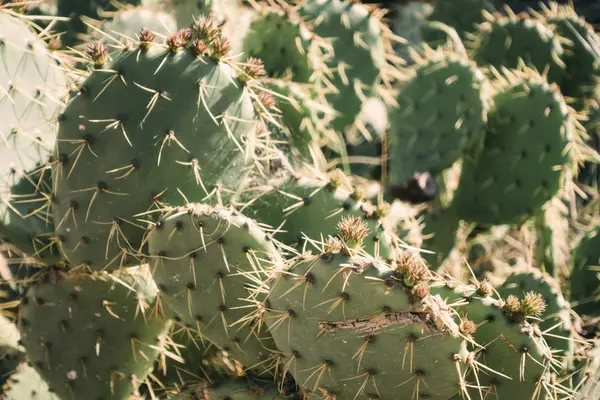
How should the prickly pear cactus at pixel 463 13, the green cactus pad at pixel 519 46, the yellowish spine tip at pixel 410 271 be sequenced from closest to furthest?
the yellowish spine tip at pixel 410 271, the green cactus pad at pixel 519 46, the prickly pear cactus at pixel 463 13

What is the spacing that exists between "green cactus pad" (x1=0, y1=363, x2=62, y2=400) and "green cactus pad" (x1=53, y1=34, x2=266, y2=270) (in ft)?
1.52

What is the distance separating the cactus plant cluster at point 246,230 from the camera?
1198 mm

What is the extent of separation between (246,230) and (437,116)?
1.29 meters

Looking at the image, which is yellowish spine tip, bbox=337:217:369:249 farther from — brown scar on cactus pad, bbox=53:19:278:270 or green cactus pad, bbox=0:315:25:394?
green cactus pad, bbox=0:315:25:394

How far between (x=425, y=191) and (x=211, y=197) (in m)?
1.07

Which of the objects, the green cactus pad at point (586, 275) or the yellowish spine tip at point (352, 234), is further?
the green cactus pad at point (586, 275)

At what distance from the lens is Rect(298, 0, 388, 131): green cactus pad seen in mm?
2369

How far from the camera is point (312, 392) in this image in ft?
4.16

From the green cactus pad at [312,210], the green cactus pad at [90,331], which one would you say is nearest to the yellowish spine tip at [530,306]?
the green cactus pad at [312,210]

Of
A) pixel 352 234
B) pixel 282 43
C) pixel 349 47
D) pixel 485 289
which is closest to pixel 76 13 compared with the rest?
pixel 282 43

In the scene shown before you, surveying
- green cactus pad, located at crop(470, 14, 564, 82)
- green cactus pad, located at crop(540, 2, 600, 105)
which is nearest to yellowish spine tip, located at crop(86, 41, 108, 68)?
green cactus pad, located at crop(470, 14, 564, 82)

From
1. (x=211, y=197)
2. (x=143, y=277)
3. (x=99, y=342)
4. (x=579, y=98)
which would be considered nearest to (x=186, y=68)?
(x=211, y=197)

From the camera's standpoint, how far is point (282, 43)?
2.11 m

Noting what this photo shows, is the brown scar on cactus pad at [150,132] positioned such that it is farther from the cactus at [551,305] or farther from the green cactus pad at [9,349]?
the cactus at [551,305]
